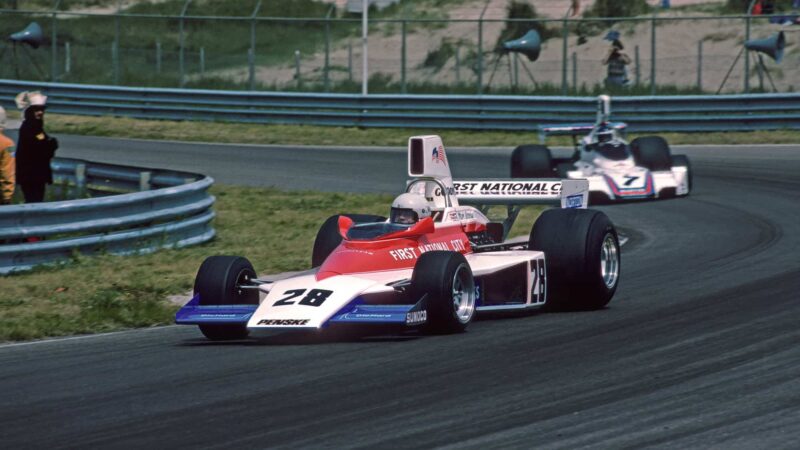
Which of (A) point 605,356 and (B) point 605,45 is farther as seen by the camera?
(B) point 605,45

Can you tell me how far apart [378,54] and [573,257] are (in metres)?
29.8

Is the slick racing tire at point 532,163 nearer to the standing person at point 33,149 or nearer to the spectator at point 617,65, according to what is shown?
the standing person at point 33,149

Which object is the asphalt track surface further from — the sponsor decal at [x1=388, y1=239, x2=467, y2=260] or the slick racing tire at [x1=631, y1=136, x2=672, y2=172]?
the slick racing tire at [x1=631, y1=136, x2=672, y2=172]

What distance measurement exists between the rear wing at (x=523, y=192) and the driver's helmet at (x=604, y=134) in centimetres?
809

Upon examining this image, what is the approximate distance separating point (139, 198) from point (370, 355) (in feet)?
20.9

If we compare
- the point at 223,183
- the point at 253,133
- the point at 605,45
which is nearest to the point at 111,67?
the point at 253,133

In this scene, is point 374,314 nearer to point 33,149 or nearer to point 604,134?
point 33,149

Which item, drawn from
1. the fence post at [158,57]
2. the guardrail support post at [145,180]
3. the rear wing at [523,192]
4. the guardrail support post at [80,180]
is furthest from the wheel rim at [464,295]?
the fence post at [158,57]

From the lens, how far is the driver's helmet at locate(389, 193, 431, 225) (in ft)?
34.7

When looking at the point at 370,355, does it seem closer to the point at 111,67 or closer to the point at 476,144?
the point at 476,144

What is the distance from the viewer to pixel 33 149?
15.5m

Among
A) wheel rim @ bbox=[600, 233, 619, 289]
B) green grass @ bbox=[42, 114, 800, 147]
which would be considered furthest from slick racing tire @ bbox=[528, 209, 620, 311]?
green grass @ bbox=[42, 114, 800, 147]

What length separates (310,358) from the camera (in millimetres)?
9117

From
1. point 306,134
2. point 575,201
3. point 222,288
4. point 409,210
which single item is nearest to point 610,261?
point 575,201
